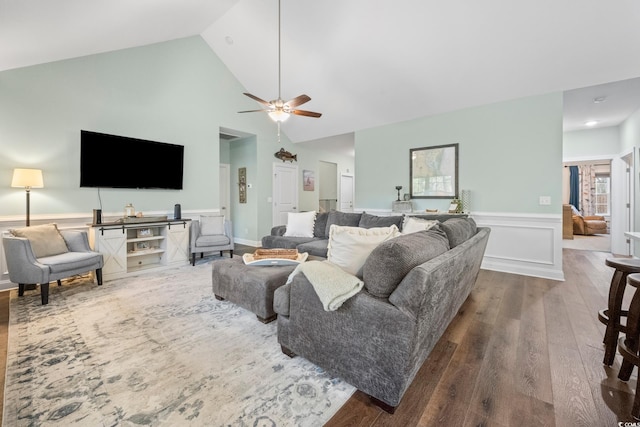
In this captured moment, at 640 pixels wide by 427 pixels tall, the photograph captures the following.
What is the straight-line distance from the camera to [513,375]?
1693 millimetres

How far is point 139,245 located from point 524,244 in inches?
238

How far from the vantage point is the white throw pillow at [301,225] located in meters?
4.53

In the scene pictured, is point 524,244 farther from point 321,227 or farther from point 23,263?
point 23,263

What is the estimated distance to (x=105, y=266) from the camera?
363 centimetres

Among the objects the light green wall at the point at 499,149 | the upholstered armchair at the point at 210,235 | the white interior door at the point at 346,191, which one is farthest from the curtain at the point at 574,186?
the upholstered armchair at the point at 210,235

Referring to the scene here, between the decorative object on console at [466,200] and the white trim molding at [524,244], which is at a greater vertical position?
the decorative object on console at [466,200]

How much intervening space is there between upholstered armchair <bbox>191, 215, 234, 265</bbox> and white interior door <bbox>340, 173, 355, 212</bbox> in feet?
15.3

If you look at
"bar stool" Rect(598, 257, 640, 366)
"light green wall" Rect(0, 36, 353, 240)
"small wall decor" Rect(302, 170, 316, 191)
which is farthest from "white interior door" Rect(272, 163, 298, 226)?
"bar stool" Rect(598, 257, 640, 366)

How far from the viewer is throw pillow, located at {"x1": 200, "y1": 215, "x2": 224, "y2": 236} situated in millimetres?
4871

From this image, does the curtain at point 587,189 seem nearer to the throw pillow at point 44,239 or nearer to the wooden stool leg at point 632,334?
the wooden stool leg at point 632,334

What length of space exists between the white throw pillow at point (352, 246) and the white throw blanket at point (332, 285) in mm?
182

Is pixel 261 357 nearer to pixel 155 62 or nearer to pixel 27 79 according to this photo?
pixel 27 79

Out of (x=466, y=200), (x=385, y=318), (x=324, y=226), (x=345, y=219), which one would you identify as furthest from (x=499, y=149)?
(x=385, y=318)

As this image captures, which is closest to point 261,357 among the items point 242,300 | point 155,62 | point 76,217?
point 242,300
